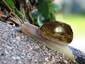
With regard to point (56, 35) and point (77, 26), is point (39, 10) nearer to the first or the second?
point (56, 35)

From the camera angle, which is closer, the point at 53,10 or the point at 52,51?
the point at 52,51

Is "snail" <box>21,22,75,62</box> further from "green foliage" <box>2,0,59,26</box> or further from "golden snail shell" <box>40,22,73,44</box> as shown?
"green foliage" <box>2,0,59,26</box>

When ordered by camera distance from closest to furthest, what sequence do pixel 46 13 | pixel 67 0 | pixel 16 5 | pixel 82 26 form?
pixel 16 5 → pixel 46 13 → pixel 82 26 → pixel 67 0

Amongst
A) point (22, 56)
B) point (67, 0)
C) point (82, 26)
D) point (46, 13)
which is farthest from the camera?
point (67, 0)

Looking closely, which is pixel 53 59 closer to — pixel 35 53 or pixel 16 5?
pixel 35 53

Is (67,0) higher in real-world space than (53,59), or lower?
lower

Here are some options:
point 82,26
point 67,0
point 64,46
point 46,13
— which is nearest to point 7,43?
point 64,46
